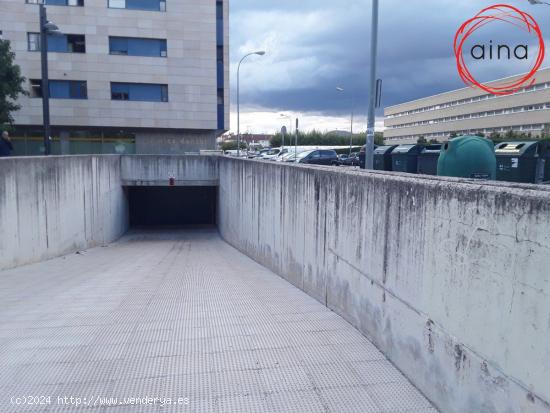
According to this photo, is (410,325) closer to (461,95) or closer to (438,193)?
(438,193)

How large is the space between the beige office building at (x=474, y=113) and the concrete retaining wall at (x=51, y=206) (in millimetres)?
34213

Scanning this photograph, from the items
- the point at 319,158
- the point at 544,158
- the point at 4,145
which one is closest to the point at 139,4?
the point at 319,158

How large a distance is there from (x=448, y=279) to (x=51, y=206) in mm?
11886

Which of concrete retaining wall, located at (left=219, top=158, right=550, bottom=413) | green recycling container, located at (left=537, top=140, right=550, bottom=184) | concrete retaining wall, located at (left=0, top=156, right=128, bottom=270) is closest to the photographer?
concrete retaining wall, located at (left=219, top=158, right=550, bottom=413)

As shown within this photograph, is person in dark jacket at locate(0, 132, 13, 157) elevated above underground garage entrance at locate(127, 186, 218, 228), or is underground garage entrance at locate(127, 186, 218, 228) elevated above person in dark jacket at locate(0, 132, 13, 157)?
person in dark jacket at locate(0, 132, 13, 157)

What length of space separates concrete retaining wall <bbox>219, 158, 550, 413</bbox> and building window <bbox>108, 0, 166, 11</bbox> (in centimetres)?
3728

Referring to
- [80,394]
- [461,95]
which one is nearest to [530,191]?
[80,394]

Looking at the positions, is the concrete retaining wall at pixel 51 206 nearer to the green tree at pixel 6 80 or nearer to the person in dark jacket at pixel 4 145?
the person in dark jacket at pixel 4 145

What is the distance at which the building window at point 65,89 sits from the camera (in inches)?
1478

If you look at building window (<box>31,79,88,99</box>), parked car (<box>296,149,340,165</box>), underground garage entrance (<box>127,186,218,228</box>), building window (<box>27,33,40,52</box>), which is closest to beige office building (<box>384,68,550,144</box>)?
parked car (<box>296,149,340,165</box>)

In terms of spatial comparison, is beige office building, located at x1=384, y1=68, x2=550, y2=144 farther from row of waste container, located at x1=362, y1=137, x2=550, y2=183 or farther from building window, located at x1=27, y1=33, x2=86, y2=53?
building window, located at x1=27, y1=33, x2=86, y2=53

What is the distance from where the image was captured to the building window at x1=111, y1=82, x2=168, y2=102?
38.5 metres

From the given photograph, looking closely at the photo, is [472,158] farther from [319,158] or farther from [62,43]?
[62,43]

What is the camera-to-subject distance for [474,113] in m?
50.1
